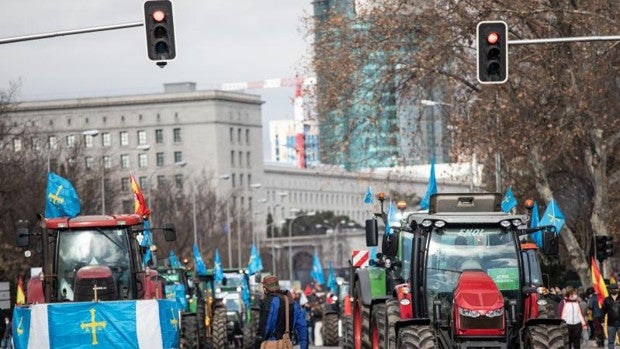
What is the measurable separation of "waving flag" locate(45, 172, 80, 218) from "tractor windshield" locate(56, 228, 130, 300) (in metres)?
2.46

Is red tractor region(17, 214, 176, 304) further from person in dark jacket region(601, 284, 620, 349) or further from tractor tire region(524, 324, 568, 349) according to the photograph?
person in dark jacket region(601, 284, 620, 349)

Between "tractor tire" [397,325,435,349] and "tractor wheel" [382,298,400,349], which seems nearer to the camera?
"tractor tire" [397,325,435,349]

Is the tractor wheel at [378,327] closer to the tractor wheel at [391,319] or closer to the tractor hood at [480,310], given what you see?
the tractor wheel at [391,319]

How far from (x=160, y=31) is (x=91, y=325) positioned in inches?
178

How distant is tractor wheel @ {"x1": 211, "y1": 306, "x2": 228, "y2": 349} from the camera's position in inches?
1666

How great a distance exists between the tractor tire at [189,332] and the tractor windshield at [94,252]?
7.77 m

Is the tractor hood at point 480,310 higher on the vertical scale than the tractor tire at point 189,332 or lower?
higher

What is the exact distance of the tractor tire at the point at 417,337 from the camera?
78.3ft

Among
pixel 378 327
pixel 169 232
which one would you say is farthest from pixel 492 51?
pixel 169 232

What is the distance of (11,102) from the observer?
72.7 metres

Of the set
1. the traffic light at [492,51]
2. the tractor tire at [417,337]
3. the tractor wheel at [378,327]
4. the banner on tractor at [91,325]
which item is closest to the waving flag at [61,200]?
the banner on tractor at [91,325]

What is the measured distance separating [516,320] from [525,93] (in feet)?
81.3

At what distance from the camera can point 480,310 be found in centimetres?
2373

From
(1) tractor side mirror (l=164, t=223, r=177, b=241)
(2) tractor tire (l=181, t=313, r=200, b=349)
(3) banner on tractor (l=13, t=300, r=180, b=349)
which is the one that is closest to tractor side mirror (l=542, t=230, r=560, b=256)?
(3) banner on tractor (l=13, t=300, r=180, b=349)
